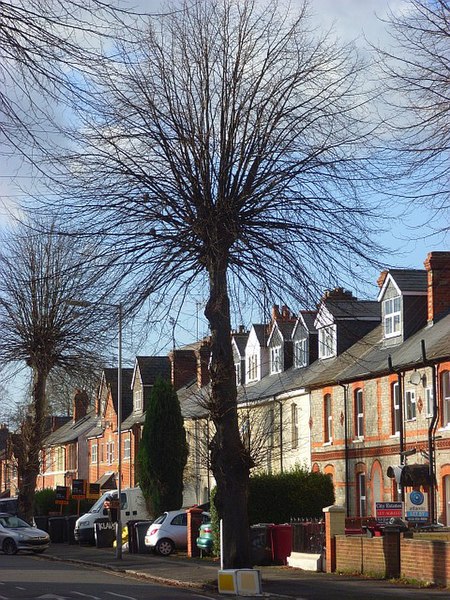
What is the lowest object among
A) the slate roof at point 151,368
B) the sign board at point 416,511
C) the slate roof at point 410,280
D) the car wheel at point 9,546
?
the car wheel at point 9,546

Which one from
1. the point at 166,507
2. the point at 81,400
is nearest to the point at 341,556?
the point at 166,507

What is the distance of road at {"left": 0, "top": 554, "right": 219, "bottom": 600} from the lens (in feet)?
72.0

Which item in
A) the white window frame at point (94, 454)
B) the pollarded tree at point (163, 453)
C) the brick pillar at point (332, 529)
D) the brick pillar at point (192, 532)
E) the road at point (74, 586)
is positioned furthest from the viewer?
the white window frame at point (94, 454)

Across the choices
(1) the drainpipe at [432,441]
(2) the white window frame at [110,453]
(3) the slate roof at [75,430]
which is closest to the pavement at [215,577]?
(1) the drainpipe at [432,441]

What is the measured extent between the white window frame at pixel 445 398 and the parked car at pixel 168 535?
9969 millimetres

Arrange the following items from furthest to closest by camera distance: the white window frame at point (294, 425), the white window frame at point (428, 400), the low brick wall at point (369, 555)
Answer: the white window frame at point (294, 425), the white window frame at point (428, 400), the low brick wall at point (369, 555)

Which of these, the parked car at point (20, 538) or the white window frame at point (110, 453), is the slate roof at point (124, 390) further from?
the parked car at point (20, 538)

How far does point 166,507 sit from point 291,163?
27.6 metres

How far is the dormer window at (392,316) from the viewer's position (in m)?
39.8

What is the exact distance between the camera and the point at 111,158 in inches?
847

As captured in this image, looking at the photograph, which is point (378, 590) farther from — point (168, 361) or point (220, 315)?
point (168, 361)

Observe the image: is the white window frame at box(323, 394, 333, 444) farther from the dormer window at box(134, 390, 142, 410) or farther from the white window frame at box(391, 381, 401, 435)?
the dormer window at box(134, 390, 142, 410)

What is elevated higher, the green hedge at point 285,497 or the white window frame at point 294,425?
the white window frame at point 294,425

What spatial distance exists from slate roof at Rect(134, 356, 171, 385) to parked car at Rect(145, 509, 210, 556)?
2839cm
